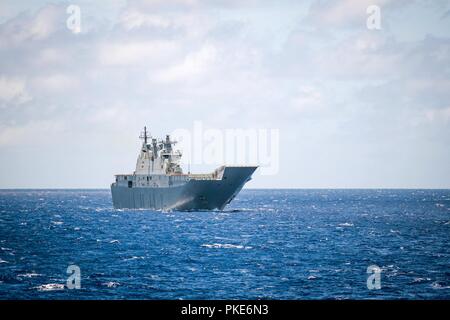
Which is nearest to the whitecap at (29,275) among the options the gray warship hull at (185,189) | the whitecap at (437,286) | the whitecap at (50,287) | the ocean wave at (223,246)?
the whitecap at (50,287)

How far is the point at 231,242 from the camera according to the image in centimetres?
6319

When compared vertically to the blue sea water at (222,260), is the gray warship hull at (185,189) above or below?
above

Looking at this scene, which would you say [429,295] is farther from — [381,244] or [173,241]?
[173,241]

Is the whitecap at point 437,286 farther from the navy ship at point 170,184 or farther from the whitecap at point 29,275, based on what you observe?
the navy ship at point 170,184

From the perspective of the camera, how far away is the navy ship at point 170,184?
8969 cm

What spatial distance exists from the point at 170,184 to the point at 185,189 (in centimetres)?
507

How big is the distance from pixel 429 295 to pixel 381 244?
1065 inches

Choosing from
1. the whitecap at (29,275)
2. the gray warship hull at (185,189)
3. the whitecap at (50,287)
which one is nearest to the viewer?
the whitecap at (50,287)

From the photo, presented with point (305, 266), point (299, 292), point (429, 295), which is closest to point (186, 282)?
point (299, 292)

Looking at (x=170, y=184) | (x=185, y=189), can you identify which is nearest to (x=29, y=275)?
(x=185, y=189)

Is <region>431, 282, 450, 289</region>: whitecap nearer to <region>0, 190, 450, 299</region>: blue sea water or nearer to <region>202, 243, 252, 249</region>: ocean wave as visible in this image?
<region>0, 190, 450, 299</region>: blue sea water

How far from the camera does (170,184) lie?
9662cm

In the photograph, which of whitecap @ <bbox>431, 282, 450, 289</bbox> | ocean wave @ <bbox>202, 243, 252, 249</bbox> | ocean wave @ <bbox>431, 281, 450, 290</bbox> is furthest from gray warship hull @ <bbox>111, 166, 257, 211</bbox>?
whitecap @ <bbox>431, 282, 450, 289</bbox>
